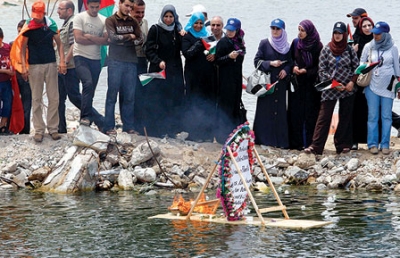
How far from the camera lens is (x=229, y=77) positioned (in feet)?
61.8

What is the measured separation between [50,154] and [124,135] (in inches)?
49.1

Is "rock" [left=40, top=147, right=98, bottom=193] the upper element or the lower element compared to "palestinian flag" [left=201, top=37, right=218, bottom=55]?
lower

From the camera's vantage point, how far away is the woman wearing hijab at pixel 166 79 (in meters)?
18.4

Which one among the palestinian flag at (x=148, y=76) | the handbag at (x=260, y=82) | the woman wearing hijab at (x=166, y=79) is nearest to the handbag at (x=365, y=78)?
the handbag at (x=260, y=82)

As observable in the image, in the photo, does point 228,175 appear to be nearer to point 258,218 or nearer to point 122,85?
point 258,218

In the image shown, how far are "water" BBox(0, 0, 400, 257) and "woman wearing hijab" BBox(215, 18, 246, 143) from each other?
7.58 ft

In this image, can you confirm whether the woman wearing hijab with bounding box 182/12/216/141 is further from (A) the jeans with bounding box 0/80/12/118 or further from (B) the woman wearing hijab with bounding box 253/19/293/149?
(A) the jeans with bounding box 0/80/12/118

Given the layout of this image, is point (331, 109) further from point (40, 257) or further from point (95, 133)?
point (40, 257)

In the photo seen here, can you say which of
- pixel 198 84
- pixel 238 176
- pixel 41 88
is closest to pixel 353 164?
pixel 198 84

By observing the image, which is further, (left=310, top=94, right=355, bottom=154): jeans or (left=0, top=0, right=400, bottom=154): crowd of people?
(left=310, top=94, right=355, bottom=154): jeans

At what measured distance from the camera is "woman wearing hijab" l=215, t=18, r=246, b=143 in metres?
18.6

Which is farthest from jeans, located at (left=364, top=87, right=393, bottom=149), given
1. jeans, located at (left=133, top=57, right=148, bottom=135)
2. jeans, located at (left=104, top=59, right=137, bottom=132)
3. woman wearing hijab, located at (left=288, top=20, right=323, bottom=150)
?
jeans, located at (left=104, top=59, right=137, bottom=132)

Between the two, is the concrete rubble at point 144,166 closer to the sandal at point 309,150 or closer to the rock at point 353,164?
the rock at point 353,164

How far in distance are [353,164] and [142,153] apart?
3365 mm
